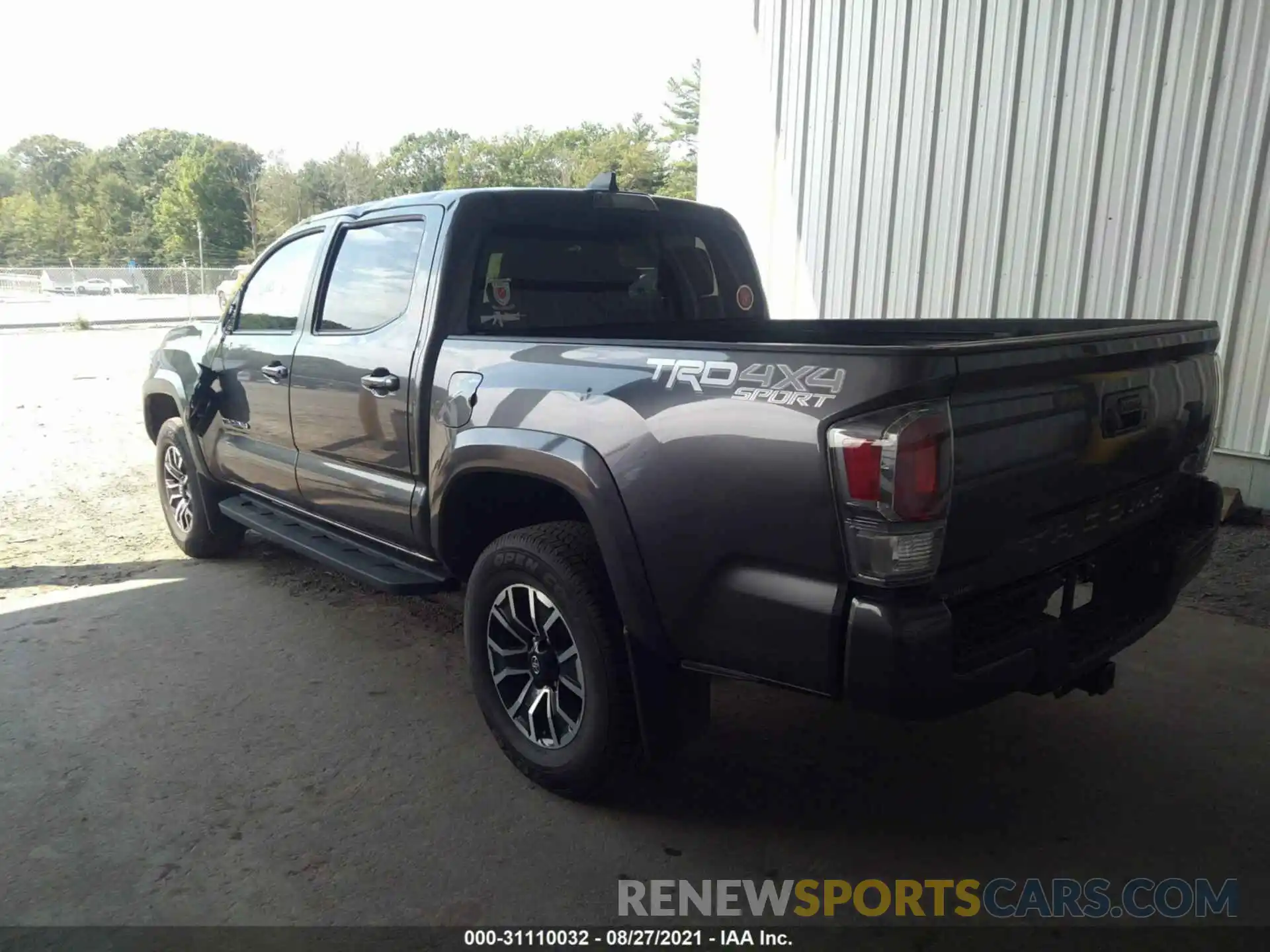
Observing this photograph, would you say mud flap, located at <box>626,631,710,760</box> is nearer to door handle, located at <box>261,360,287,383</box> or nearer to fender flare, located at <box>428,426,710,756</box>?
fender flare, located at <box>428,426,710,756</box>

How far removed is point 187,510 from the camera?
5422 mm

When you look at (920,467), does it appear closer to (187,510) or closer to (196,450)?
(196,450)

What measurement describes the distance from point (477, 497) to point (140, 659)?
6.58 ft

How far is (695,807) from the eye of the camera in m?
2.84

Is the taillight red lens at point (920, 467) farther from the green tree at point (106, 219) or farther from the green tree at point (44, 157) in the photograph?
the green tree at point (44, 157)

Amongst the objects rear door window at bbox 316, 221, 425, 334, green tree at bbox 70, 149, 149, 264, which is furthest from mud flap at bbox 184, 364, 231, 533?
green tree at bbox 70, 149, 149, 264

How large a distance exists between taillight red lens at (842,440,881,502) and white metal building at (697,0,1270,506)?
5.22m

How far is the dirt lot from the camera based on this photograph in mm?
2510

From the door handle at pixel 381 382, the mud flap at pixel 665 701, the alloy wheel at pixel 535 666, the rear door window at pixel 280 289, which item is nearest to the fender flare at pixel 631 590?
the mud flap at pixel 665 701

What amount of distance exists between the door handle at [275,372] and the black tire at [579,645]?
174 centimetres

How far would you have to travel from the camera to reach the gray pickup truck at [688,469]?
2033mm

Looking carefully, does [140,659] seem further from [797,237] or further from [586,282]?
[797,237]

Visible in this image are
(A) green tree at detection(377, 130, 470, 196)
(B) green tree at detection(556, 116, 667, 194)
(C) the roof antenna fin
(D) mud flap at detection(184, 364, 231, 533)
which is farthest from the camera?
(A) green tree at detection(377, 130, 470, 196)

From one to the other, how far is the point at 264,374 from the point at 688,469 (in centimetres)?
285
